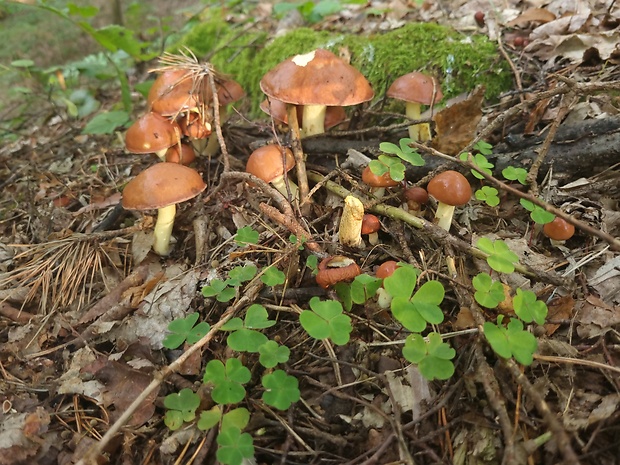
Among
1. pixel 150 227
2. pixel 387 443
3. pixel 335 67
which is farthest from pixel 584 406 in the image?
pixel 150 227

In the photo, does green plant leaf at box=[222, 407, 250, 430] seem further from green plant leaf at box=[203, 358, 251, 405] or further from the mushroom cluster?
the mushroom cluster

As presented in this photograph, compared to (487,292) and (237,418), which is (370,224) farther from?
(237,418)

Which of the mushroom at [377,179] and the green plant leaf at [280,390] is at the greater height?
the mushroom at [377,179]

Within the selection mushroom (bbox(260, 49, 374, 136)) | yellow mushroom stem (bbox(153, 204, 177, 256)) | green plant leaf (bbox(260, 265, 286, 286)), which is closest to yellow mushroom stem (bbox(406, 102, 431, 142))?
mushroom (bbox(260, 49, 374, 136))

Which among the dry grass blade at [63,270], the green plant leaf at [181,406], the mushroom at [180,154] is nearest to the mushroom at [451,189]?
the green plant leaf at [181,406]

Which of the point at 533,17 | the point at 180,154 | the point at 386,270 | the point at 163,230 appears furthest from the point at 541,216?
the point at 533,17

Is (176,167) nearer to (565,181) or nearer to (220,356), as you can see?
(220,356)

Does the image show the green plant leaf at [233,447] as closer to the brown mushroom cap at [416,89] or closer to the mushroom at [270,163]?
the mushroom at [270,163]
